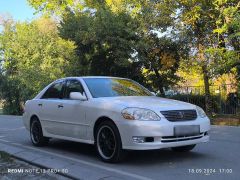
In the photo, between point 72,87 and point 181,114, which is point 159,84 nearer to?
point 72,87

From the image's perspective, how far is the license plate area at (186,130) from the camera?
24.1ft

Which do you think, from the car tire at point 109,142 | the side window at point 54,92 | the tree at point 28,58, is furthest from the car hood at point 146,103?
the tree at point 28,58

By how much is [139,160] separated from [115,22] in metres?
14.7

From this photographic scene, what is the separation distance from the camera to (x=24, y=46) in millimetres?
38219

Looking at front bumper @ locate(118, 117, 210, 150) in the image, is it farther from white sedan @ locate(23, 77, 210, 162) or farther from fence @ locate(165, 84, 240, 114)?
fence @ locate(165, 84, 240, 114)

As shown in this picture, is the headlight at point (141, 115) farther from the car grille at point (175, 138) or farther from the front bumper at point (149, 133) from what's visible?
the car grille at point (175, 138)

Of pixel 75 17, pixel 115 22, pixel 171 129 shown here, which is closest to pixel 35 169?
pixel 171 129

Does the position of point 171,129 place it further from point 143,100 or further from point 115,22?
point 115,22

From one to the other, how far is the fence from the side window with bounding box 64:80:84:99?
1103cm

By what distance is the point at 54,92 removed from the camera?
980cm

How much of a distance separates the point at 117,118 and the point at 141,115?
16.7 inches

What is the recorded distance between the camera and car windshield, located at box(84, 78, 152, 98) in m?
8.52

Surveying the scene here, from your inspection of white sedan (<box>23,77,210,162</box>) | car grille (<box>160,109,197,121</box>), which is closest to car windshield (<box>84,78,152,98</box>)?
white sedan (<box>23,77,210,162</box>)

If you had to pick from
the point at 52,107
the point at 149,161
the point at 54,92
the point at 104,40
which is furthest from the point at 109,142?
the point at 104,40
